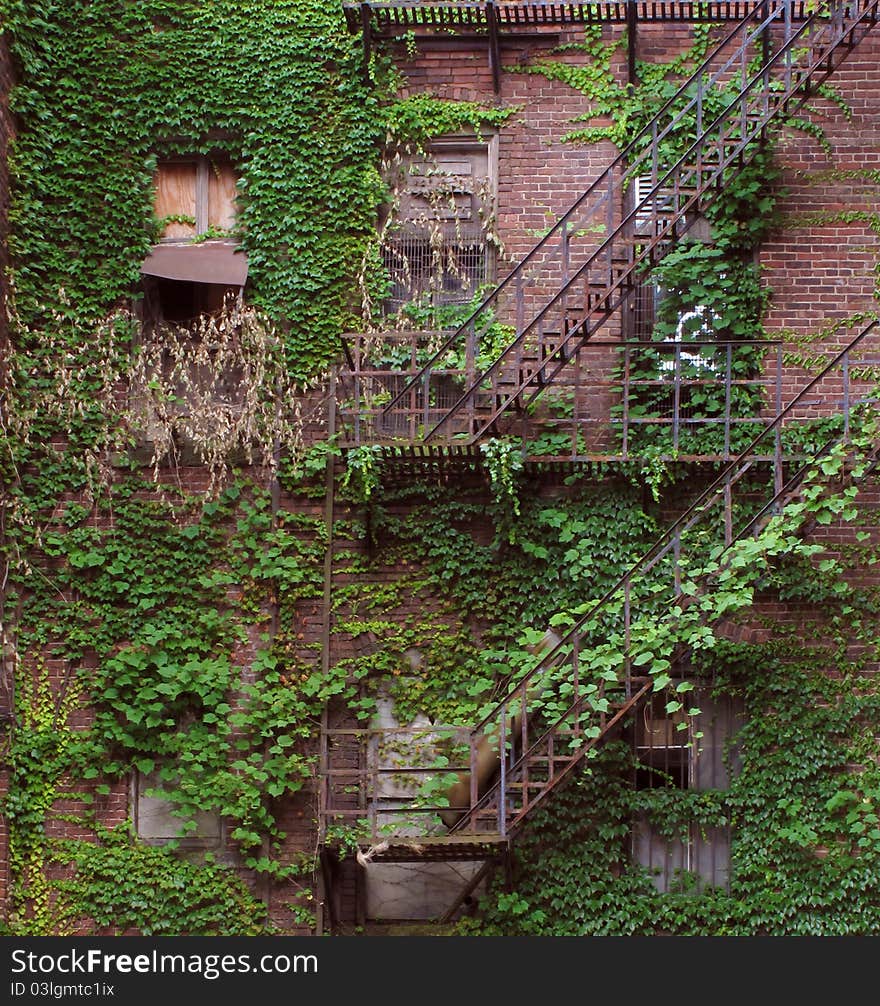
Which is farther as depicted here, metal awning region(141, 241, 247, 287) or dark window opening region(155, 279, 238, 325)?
dark window opening region(155, 279, 238, 325)

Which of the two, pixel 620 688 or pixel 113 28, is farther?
pixel 113 28

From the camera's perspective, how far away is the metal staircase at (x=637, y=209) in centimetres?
1304

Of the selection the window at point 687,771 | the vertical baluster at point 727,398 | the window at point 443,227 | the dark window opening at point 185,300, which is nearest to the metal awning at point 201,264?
the dark window opening at point 185,300

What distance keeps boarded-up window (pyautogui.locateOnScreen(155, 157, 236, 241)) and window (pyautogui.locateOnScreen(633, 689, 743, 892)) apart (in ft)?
19.3

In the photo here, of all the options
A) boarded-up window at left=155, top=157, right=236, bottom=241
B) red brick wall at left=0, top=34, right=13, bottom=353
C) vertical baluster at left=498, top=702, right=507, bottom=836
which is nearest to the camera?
vertical baluster at left=498, top=702, right=507, bottom=836

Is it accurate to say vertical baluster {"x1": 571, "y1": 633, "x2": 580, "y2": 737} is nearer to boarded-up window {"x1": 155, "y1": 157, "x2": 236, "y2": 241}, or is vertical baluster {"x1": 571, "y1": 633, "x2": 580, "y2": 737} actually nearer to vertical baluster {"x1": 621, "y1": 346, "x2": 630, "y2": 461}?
vertical baluster {"x1": 621, "y1": 346, "x2": 630, "y2": 461}

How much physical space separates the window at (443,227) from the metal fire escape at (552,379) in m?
0.44

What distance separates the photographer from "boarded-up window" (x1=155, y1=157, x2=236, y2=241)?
47.2 feet

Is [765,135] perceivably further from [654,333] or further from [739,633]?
[739,633]

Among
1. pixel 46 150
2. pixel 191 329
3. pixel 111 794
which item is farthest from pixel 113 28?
pixel 111 794

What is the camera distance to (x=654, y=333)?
13.8m

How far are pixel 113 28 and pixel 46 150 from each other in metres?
1.32

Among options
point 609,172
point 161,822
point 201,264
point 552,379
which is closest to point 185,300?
point 201,264

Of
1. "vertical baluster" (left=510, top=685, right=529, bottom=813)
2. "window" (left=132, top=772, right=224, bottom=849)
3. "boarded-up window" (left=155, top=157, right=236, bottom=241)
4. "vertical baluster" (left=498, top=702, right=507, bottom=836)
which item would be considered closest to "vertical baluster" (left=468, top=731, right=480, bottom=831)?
"vertical baluster" (left=498, top=702, right=507, bottom=836)
